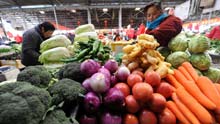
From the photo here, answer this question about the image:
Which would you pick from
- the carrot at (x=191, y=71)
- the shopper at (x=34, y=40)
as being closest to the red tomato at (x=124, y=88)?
the carrot at (x=191, y=71)

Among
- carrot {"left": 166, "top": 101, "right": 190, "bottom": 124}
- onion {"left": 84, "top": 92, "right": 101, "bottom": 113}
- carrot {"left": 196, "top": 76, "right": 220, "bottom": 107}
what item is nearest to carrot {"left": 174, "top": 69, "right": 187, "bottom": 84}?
carrot {"left": 196, "top": 76, "right": 220, "bottom": 107}

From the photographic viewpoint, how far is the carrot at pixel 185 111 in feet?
3.09

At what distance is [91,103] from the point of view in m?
0.84

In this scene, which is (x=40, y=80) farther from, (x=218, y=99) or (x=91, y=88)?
(x=218, y=99)

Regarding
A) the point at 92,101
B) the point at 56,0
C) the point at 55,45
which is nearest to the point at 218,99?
the point at 92,101

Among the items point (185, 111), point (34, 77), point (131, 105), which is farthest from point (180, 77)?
point (34, 77)

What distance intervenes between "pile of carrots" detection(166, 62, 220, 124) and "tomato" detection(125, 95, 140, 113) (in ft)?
0.80

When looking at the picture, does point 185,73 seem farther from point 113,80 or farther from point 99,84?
point 99,84

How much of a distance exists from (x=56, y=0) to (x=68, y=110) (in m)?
12.6

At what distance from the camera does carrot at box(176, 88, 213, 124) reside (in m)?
0.91

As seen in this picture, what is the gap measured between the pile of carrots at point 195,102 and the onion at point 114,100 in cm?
37

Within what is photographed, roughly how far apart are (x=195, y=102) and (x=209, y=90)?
0.14 meters

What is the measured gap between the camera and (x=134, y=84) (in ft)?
3.31

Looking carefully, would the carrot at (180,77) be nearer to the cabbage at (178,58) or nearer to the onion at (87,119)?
the cabbage at (178,58)
